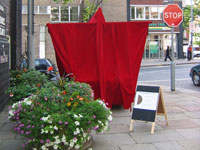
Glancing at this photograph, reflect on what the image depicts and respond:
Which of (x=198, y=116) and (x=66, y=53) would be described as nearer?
(x=198, y=116)

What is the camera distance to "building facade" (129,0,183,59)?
37719mm

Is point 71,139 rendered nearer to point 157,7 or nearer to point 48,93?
point 48,93

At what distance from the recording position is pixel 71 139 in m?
3.92

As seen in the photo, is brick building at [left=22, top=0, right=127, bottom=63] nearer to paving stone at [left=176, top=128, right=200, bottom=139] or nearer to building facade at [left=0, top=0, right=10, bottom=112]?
building facade at [left=0, top=0, right=10, bottom=112]

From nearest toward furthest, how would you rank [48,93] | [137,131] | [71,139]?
[71,139], [48,93], [137,131]

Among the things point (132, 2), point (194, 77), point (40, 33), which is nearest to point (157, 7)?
point (132, 2)

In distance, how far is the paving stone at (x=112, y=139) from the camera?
16.1 ft

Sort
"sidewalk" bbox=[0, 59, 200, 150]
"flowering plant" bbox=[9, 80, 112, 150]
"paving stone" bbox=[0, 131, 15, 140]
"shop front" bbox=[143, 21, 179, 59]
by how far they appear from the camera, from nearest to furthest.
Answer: "flowering plant" bbox=[9, 80, 112, 150], "sidewalk" bbox=[0, 59, 200, 150], "paving stone" bbox=[0, 131, 15, 140], "shop front" bbox=[143, 21, 179, 59]

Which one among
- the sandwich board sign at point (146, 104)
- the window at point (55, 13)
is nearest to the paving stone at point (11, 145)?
the sandwich board sign at point (146, 104)

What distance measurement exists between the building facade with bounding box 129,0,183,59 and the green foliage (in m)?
30.6

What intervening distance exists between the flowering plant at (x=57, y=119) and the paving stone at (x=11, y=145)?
393 mm

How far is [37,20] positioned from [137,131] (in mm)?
31589

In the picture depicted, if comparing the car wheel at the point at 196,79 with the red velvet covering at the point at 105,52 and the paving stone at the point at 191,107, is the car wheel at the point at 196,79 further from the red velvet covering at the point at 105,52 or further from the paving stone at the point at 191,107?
the red velvet covering at the point at 105,52

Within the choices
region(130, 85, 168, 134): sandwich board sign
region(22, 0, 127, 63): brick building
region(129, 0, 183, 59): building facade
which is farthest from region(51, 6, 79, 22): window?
region(130, 85, 168, 134): sandwich board sign
